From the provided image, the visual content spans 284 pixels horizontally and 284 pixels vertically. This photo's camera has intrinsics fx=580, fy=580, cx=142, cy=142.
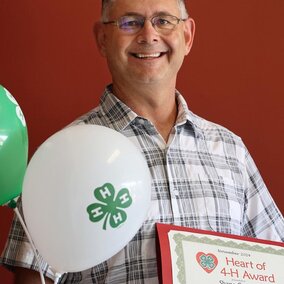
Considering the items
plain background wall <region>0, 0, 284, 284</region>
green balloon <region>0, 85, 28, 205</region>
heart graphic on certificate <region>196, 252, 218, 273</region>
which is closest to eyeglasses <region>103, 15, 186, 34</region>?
plain background wall <region>0, 0, 284, 284</region>

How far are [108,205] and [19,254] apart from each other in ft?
1.17

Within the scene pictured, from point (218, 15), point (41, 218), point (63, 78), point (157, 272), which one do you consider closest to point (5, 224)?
point (63, 78)

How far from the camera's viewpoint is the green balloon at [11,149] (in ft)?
3.45

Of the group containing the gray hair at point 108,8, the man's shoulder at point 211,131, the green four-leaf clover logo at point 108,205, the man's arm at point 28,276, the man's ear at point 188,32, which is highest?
the gray hair at point 108,8

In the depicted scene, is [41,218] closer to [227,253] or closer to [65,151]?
[65,151]

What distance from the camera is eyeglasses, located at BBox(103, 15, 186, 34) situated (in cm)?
146

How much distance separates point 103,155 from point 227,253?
0.41 meters

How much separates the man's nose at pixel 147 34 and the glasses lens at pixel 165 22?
0.02 metres

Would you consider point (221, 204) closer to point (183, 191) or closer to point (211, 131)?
point (183, 191)

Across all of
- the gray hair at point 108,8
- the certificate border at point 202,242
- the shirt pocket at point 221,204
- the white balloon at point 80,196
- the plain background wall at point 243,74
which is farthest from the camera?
the plain background wall at point 243,74

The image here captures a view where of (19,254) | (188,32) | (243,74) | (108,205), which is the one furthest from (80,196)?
(243,74)

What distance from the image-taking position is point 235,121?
192 cm

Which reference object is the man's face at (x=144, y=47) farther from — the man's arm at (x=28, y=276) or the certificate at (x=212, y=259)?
the man's arm at (x=28, y=276)

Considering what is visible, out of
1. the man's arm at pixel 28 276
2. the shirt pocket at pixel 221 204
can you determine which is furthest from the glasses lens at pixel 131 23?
the man's arm at pixel 28 276
